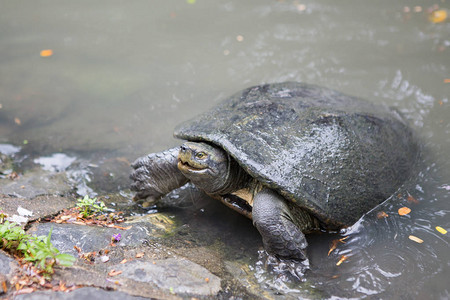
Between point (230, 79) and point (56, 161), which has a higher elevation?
point (230, 79)

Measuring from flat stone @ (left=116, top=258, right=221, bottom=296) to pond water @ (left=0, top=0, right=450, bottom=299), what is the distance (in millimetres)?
524

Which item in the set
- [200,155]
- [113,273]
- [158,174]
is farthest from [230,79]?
[113,273]

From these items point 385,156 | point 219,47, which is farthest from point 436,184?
point 219,47

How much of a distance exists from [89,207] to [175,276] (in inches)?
53.5

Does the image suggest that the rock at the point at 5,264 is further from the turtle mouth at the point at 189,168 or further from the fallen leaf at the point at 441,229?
the fallen leaf at the point at 441,229

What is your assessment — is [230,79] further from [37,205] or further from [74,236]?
[74,236]

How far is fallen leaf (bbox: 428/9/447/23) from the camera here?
23.8 ft

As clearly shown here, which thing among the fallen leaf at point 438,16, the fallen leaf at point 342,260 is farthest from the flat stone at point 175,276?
the fallen leaf at point 438,16

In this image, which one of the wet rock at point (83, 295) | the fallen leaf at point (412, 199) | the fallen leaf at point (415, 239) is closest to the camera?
the wet rock at point (83, 295)

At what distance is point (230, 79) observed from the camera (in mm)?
6246

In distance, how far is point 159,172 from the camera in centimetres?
378

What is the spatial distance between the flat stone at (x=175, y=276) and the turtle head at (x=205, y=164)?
831 mm

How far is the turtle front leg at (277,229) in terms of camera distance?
313 cm

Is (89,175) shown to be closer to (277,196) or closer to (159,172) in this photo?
(159,172)
